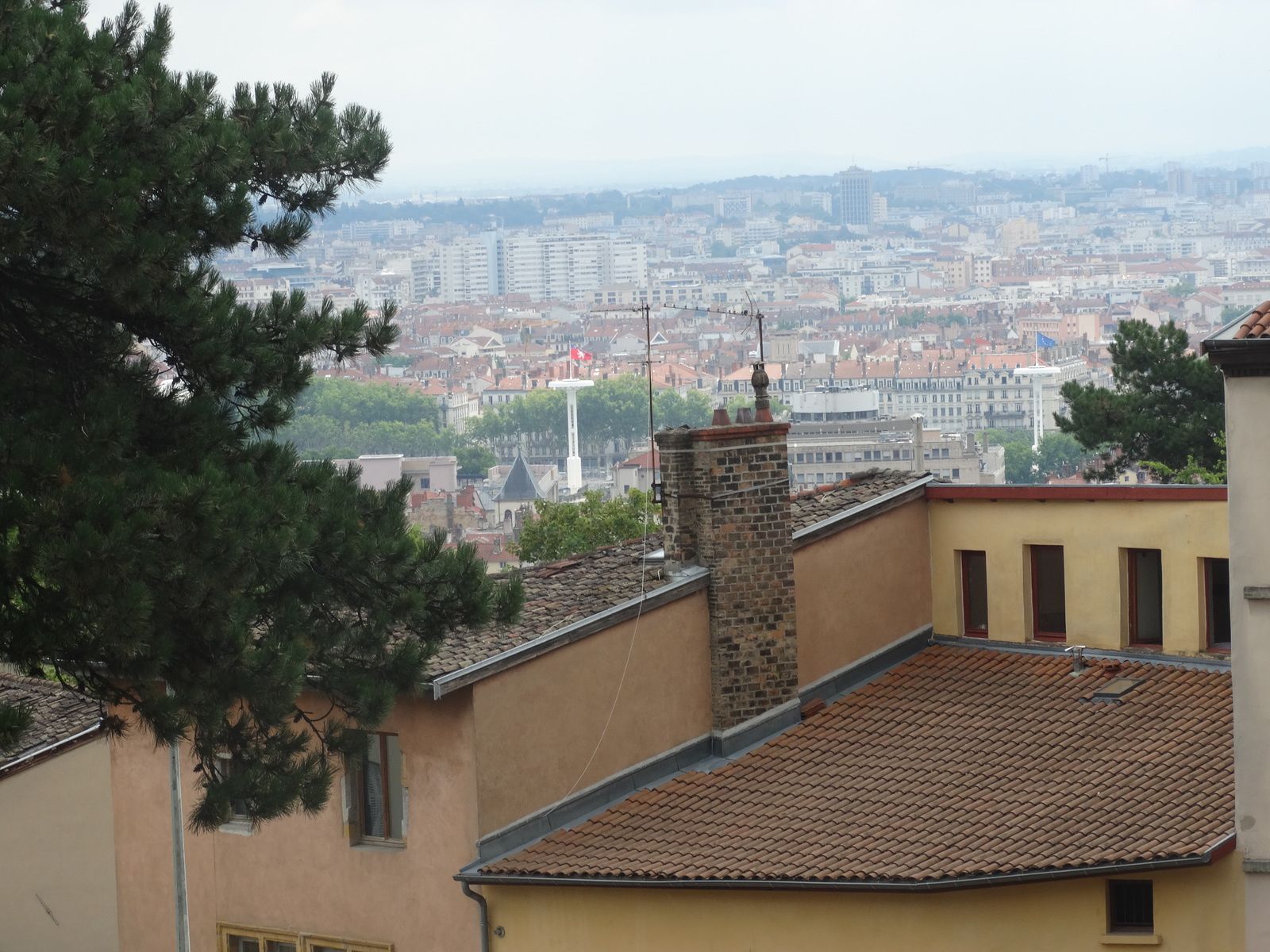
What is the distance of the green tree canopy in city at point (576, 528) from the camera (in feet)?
139

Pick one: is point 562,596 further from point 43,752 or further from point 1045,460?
point 1045,460

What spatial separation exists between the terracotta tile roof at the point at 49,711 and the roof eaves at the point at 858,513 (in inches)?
196

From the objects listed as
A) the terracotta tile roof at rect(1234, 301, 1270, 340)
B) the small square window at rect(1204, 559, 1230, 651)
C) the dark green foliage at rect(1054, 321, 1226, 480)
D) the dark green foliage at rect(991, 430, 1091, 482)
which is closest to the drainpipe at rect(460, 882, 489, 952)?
the small square window at rect(1204, 559, 1230, 651)

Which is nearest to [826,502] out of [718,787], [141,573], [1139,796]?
[718,787]

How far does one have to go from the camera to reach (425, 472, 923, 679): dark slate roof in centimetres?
1204

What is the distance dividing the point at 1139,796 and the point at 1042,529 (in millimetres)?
3257

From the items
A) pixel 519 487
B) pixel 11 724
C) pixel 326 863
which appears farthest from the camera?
pixel 519 487

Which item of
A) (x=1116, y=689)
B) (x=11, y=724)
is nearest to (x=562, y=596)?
(x=1116, y=689)

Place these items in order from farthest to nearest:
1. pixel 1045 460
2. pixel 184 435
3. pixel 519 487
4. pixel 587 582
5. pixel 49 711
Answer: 1. pixel 1045 460
2. pixel 519 487
3. pixel 49 711
4. pixel 587 582
5. pixel 184 435

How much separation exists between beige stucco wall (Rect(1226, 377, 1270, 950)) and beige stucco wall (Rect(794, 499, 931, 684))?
12.7 ft

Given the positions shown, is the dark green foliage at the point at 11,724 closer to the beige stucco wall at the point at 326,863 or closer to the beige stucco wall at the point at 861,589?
the beige stucco wall at the point at 326,863

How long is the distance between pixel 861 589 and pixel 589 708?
2734 millimetres

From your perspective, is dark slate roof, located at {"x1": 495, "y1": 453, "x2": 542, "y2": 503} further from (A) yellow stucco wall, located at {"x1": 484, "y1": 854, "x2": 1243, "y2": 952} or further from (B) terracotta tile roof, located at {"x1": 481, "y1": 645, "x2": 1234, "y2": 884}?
(A) yellow stucco wall, located at {"x1": 484, "y1": 854, "x2": 1243, "y2": 952}

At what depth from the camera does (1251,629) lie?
10.6m
